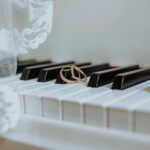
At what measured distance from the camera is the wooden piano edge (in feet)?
1.74

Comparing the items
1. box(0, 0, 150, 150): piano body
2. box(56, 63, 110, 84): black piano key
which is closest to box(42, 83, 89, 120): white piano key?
box(0, 0, 150, 150): piano body

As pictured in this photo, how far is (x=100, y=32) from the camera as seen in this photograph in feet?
3.14

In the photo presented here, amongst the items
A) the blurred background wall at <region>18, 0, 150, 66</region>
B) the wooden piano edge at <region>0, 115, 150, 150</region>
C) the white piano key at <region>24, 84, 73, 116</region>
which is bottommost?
the wooden piano edge at <region>0, 115, 150, 150</region>

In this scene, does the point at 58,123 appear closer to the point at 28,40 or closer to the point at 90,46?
the point at 28,40

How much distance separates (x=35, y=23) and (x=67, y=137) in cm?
26

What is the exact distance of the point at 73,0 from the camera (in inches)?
39.5

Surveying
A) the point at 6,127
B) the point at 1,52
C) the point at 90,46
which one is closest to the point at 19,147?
the point at 6,127

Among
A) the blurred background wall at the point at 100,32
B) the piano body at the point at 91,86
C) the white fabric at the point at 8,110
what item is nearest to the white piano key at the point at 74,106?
the piano body at the point at 91,86

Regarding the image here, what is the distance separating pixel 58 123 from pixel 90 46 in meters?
0.41

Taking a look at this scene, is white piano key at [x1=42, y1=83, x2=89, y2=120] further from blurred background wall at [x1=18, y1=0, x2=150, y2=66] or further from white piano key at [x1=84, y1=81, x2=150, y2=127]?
blurred background wall at [x1=18, y1=0, x2=150, y2=66]

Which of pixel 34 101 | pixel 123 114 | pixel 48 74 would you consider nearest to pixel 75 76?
pixel 48 74

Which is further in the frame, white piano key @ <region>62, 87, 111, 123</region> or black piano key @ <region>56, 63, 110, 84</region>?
black piano key @ <region>56, 63, 110, 84</region>

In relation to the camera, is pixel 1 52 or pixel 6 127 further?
pixel 1 52

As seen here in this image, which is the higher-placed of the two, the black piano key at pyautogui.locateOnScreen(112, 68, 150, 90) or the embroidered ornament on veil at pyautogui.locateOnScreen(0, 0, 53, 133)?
the embroidered ornament on veil at pyautogui.locateOnScreen(0, 0, 53, 133)
